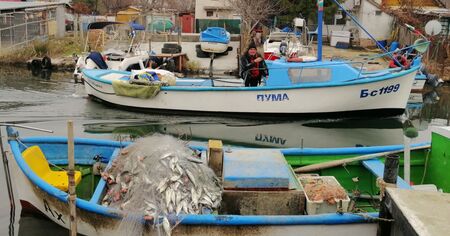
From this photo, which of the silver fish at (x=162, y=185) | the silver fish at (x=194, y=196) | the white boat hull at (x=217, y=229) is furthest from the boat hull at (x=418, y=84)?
the silver fish at (x=162, y=185)

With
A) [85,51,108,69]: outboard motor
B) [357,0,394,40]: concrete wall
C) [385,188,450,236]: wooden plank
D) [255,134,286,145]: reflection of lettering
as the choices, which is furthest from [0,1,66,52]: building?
[385,188,450,236]: wooden plank

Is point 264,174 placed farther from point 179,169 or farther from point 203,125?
point 203,125

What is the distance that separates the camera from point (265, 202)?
21.3ft

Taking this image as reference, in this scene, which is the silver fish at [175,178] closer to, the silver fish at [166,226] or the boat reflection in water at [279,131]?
the silver fish at [166,226]

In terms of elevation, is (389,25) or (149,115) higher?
(389,25)

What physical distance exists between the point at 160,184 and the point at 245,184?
114 centimetres

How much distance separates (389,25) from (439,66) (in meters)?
7.42

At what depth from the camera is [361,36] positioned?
31.3 m

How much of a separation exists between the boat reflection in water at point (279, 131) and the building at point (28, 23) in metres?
16.5

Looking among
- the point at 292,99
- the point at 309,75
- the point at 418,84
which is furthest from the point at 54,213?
the point at 418,84

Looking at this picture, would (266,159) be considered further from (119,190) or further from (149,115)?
(149,115)

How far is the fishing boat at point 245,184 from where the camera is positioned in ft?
19.4

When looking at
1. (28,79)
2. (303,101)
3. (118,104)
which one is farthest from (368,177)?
(28,79)

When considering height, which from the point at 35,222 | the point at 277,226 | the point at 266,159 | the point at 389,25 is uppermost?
the point at 389,25
